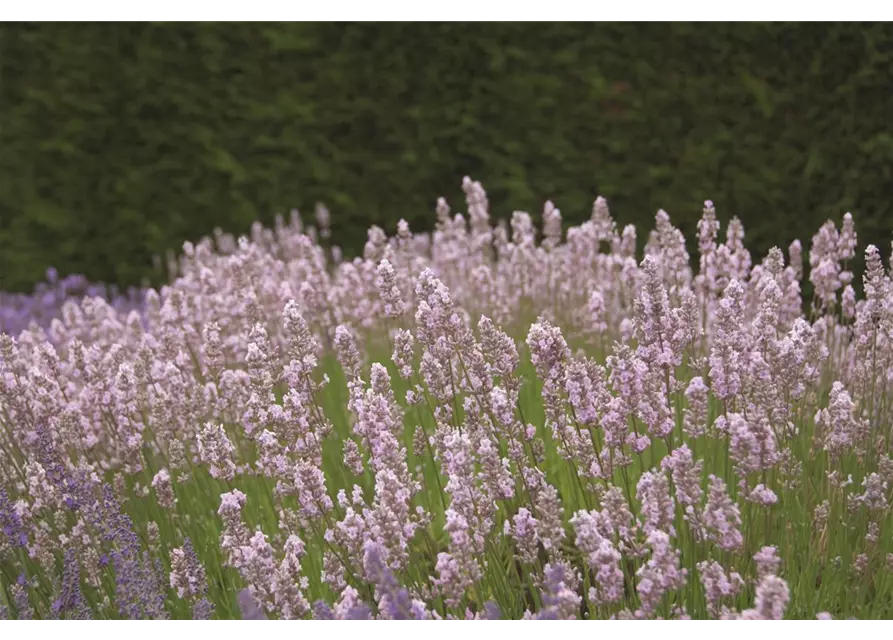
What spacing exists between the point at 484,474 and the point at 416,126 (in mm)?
6028

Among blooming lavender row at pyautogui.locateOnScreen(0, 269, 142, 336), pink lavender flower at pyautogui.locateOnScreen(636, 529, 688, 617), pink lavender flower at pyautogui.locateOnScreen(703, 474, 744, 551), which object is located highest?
blooming lavender row at pyautogui.locateOnScreen(0, 269, 142, 336)

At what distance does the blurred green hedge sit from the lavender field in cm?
267

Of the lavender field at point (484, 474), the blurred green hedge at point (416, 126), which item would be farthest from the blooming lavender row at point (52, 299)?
the lavender field at point (484, 474)

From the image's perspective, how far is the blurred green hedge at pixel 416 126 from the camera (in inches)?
265

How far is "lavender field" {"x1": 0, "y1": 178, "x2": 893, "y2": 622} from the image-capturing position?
232 cm

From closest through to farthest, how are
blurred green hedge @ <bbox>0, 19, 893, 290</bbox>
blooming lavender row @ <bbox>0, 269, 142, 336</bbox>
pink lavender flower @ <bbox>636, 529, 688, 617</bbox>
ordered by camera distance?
pink lavender flower @ <bbox>636, 529, 688, 617</bbox>
blurred green hedge @ <bbox>0, 19, 893, 290</bbox>
blooming lavender row @ <bbox>0, 269, 142, 336</bbox>

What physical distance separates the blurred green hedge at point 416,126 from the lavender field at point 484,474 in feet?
8.76

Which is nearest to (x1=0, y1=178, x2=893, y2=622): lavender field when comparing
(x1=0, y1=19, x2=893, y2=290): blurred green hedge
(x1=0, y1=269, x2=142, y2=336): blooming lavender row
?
(x1=0, y1=19, x2=893, y2=290): blurred green hedge

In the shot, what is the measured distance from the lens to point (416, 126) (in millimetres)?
8133

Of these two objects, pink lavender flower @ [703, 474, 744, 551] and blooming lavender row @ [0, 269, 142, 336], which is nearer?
pink lavender flower @ [703, 474, 744, 551]

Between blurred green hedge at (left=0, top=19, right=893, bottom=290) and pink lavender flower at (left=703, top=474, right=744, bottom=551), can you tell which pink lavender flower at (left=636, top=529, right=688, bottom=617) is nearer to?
pink lavender flower at (left=703, top=474, right=744, bottom=551)

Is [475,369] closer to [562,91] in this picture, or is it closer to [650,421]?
[650,421]

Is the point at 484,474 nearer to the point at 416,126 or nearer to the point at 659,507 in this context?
the point at 659,507

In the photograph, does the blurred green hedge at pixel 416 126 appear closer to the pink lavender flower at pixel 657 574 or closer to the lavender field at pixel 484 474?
the lavender field at pixel 484 474
